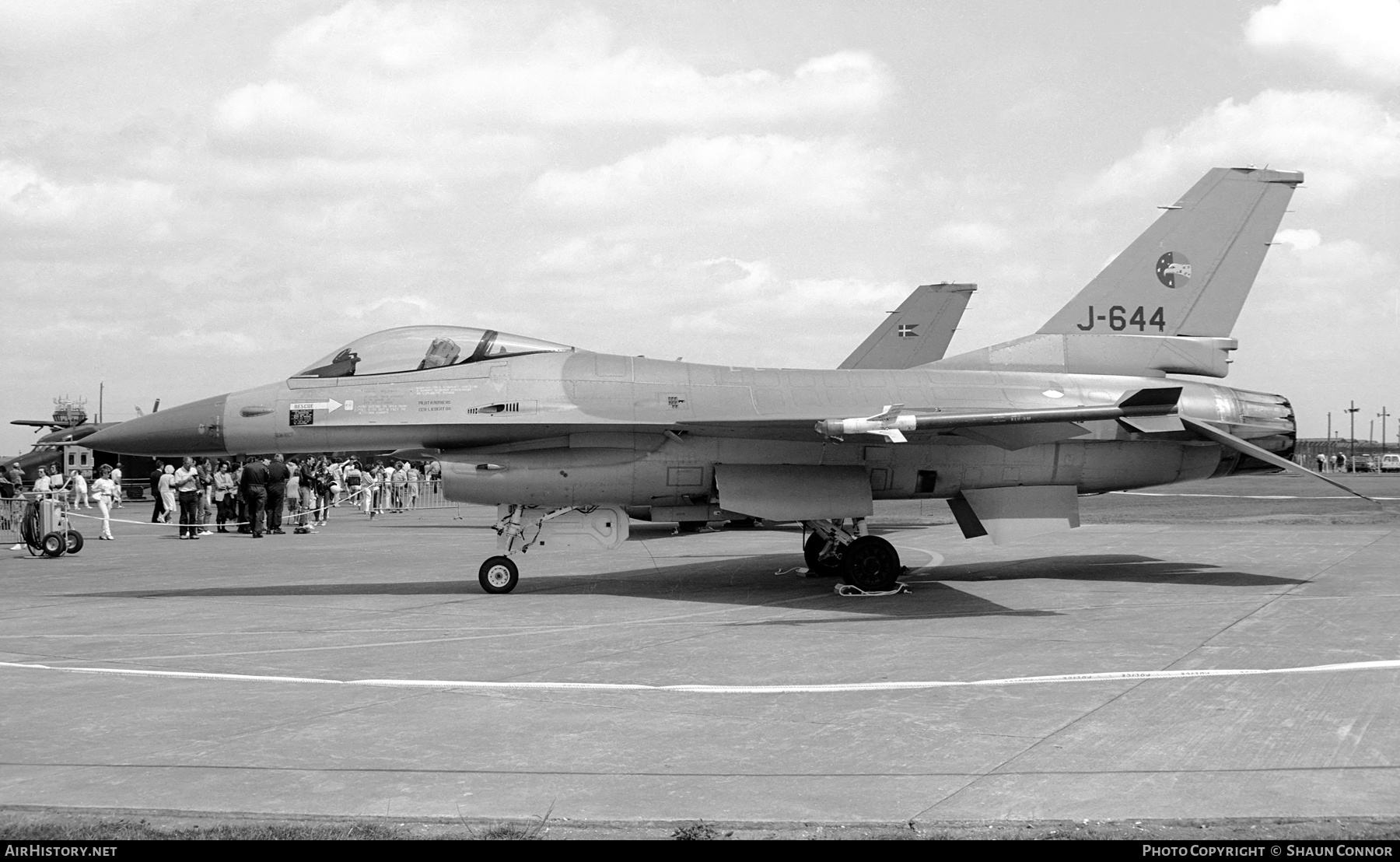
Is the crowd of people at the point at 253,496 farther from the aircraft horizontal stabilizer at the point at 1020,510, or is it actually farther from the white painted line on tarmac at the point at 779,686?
the white painted line on tarmac at the point at 779,686

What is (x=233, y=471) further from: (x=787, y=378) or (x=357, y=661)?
(x=357, y=661)

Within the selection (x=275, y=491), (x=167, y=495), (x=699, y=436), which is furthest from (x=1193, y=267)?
(x=167, y=495)

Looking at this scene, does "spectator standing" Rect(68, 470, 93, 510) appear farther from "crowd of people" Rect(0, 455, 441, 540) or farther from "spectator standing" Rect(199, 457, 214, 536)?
"spectator standing" Rect(199, 457, 214, 536)

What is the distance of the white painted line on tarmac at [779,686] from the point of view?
705 centimetres

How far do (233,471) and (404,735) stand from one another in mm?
23538

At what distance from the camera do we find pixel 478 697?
687 cm

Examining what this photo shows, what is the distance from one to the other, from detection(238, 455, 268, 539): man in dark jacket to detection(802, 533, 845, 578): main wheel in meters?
13.9

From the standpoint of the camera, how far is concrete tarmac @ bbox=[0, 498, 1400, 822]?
4.73 metres

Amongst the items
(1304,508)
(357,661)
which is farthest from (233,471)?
(1304,508)

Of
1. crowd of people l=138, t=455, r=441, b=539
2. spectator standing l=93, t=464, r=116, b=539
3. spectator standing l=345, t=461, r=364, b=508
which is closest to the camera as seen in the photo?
spectator standing l=93, t=464, r=116, b=539

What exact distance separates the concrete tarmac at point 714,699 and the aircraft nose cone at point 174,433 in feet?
5.36

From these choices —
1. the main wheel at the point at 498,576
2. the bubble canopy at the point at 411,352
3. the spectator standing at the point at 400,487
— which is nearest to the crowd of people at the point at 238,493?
the spectator standing at the point at 400,487

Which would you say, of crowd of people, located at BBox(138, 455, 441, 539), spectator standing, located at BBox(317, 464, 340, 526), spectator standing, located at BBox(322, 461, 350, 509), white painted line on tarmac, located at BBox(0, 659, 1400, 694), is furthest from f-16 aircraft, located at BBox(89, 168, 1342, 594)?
spectator standing, located at BBox(322, 461, 350, 509)

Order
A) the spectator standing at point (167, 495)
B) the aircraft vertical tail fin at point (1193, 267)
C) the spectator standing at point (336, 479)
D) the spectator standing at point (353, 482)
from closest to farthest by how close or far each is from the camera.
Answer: the aircraft vertical tail fin at point (1193, 267)
the spectator standing at point (167, 495)
the spectator standing at point (336, 479)
the spectator standing at point (353, 482)
